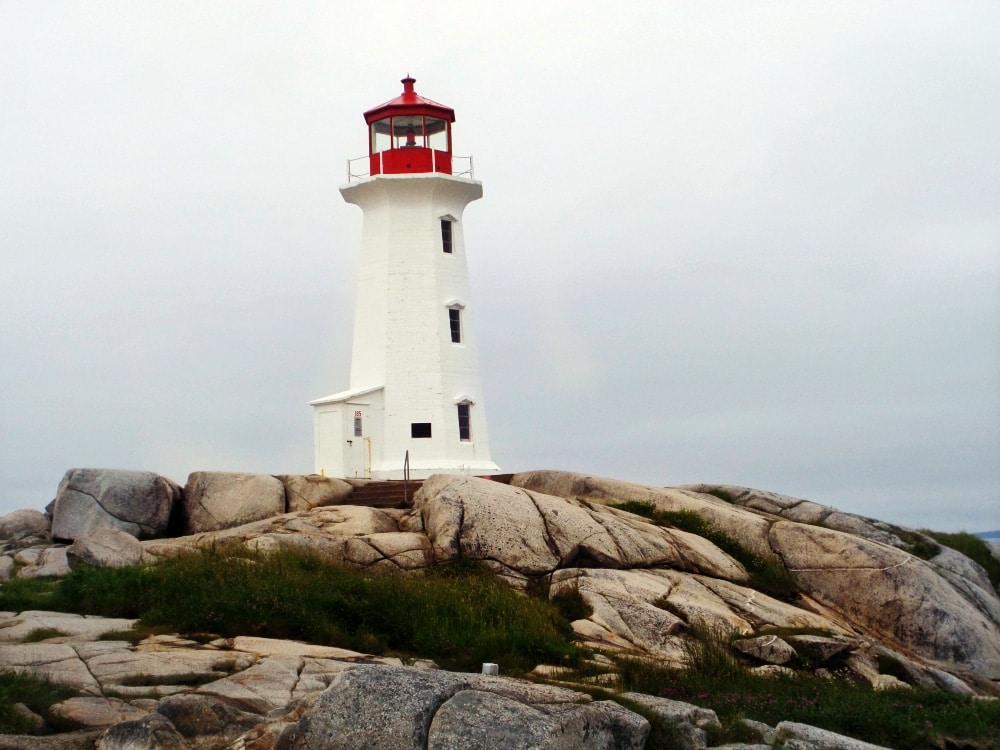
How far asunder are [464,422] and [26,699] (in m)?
20.1

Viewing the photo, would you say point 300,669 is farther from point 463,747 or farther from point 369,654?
point 463,747

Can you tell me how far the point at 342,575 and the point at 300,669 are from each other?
4542 millimetres

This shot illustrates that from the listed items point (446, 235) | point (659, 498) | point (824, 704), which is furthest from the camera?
point (446, 235)

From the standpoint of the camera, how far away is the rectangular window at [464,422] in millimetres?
30656

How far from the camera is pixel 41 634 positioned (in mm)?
14281

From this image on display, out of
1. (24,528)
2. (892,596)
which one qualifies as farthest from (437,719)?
(24,528)

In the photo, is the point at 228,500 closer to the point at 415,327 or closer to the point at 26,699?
the point at 415,327

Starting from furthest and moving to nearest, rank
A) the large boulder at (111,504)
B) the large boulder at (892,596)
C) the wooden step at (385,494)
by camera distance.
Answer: the wooden step at (385,494)
the large boulder at (111,504)
the large boulder at (892,596)

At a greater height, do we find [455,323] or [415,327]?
[455,323]

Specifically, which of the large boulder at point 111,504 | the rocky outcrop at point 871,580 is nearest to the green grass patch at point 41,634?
the large boulder at point 111,504

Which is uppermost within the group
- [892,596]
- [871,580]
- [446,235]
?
[446,235]

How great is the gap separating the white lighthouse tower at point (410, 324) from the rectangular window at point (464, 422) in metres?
0.03

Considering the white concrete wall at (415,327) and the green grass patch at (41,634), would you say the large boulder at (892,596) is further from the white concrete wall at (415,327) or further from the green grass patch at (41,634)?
the green grass patch at (41,634)

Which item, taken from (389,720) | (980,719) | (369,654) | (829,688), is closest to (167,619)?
(369,654)
